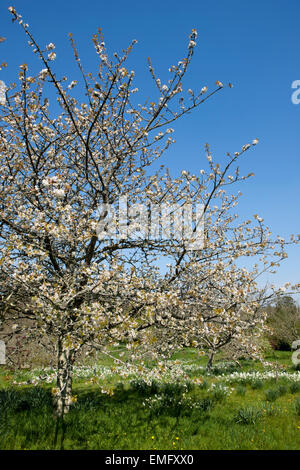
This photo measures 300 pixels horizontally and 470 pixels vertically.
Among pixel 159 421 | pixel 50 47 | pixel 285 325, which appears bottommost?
pixel 285 325

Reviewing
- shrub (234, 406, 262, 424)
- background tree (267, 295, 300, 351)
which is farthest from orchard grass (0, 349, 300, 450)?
background tree (267, 295, 300, 351)

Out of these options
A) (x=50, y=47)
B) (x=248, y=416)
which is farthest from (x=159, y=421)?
(x=50, y=47)

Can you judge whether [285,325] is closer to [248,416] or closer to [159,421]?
[248,416]

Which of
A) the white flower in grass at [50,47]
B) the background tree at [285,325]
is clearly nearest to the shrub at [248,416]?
the white flower in grass at [50,47]

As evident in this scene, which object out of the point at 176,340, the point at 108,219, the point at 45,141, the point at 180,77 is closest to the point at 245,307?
the point at 176,340

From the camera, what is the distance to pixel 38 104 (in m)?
5.20

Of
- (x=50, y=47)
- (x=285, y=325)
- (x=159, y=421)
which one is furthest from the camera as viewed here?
(x=285, y=325)

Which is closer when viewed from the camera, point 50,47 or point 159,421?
point 50,47

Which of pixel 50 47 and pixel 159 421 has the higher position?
pixel 50 47

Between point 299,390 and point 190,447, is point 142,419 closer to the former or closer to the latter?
point 190,447

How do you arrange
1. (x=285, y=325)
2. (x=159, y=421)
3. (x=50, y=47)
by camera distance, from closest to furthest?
(x=50, y=47), (x=159, y=421), (x=285, y=325)

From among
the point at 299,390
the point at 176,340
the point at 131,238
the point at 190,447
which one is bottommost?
the point at 299,390

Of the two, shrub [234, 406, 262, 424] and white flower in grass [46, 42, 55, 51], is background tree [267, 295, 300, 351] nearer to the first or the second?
shrub [234, 406, 262, 424]
